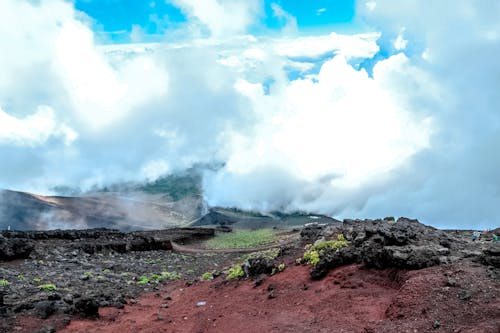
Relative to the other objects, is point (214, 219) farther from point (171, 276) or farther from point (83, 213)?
point (171, 276)

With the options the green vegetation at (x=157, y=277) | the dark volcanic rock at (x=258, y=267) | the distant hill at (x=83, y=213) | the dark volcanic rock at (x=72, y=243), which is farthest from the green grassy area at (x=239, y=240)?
the distant hill at (x=83, y=213)

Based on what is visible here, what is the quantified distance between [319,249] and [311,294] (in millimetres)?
4036

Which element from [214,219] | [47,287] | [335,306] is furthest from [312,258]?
[214,219]

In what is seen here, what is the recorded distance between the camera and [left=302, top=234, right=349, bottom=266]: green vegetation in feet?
53.5

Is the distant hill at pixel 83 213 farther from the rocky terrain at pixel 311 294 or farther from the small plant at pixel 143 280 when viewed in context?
the rocky terrain at pixel 311 294

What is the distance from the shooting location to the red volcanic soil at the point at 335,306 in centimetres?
1013

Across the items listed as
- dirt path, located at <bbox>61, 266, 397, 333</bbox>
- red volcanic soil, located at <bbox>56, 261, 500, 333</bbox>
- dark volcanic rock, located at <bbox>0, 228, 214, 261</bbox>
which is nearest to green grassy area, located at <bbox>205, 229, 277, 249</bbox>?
dark volcanic rock, located at <bbox>0, 228, 214, 261</bbox>

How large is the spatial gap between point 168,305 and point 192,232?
35316mm

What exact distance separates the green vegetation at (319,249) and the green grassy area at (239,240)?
982 inches

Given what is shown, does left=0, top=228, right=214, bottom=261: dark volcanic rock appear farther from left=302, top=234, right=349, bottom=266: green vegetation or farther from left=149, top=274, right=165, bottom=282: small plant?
left=302, top=234, right=349, bottom=266: green vegetation

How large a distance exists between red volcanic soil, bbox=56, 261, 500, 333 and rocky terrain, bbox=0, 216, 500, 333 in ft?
0.10

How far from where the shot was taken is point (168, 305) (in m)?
16.7

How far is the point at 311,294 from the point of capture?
543 inches

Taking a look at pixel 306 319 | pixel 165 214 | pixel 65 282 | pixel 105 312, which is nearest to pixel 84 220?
pixel 165 214
